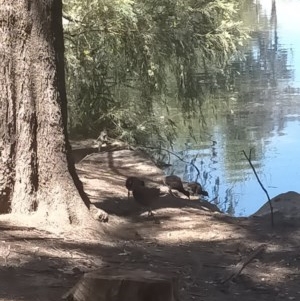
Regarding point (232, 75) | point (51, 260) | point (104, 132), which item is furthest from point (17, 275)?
point (232, 75)

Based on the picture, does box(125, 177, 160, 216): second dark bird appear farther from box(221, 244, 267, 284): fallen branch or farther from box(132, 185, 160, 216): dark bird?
box(221, 244, 267, 284): fallen branch

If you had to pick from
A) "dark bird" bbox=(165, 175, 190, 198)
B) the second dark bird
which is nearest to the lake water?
"dark bird" bbox=(165, 175, 190, 198)

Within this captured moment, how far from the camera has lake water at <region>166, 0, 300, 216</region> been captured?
12.1m

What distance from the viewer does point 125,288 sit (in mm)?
→ 3531

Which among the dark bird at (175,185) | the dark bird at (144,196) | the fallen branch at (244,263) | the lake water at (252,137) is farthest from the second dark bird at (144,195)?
the lake water at (252,137)

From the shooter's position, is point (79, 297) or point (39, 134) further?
point (39, 134)

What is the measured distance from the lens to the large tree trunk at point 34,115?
5352 millimetres

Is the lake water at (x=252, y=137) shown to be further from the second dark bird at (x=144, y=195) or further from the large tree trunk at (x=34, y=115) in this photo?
the large tree trunk at (x=34, y=115)

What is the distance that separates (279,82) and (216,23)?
8.97m

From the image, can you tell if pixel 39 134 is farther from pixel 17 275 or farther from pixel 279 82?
pixel 279 82

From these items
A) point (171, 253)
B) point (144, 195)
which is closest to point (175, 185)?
point (144, 195)

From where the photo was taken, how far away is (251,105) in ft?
60.2

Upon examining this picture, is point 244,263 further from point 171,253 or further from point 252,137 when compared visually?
point 252,137

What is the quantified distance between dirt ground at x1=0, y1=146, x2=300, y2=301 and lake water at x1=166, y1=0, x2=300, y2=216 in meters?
3.54
